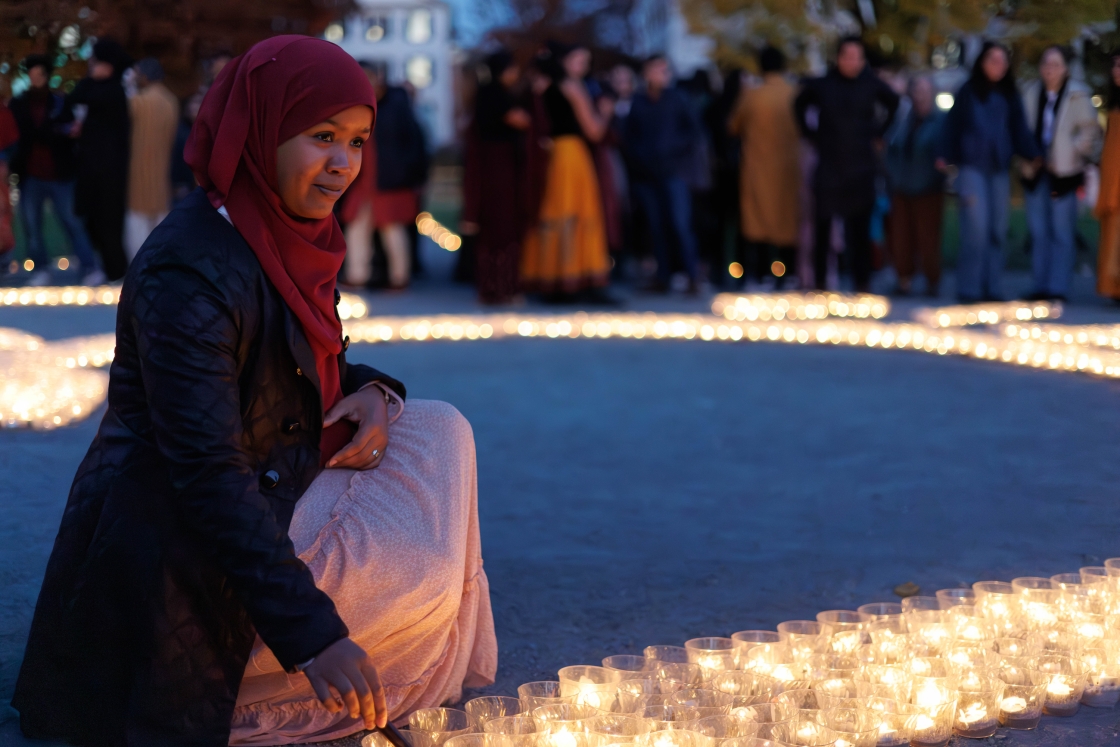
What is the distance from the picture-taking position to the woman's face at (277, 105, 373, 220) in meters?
2.32

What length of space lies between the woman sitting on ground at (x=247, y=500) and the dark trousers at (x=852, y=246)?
8.29 metres

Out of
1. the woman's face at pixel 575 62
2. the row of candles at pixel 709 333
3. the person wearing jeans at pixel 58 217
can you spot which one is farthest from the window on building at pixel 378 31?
the woman's face at pixel 575 62

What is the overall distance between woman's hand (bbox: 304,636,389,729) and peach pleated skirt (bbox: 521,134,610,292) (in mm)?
8014

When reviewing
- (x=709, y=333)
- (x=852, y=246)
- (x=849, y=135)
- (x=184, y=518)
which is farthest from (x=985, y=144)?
(x=184, y=518)

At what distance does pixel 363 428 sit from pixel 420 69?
304ft

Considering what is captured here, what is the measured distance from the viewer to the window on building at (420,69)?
91.2 m

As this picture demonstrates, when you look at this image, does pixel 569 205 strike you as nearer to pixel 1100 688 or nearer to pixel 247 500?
pixel 1100 688

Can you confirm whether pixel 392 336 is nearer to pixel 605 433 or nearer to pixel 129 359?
pixel 605 433

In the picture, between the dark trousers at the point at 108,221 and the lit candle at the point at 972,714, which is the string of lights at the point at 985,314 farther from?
the dark trousers at the point at 108,221

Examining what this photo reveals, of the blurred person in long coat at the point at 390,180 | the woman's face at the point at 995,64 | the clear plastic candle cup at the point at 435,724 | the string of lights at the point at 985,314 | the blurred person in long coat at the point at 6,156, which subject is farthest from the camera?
the blurred person in long coat at the point at 390,180

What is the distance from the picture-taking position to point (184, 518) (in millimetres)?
2234

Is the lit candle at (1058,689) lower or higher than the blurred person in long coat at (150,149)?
lower

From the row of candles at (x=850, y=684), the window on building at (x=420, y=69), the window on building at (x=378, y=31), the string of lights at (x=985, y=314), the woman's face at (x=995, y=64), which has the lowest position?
the string of lights at (x=985, y=314)

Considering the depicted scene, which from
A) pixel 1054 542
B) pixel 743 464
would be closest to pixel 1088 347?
pixel 743 464
